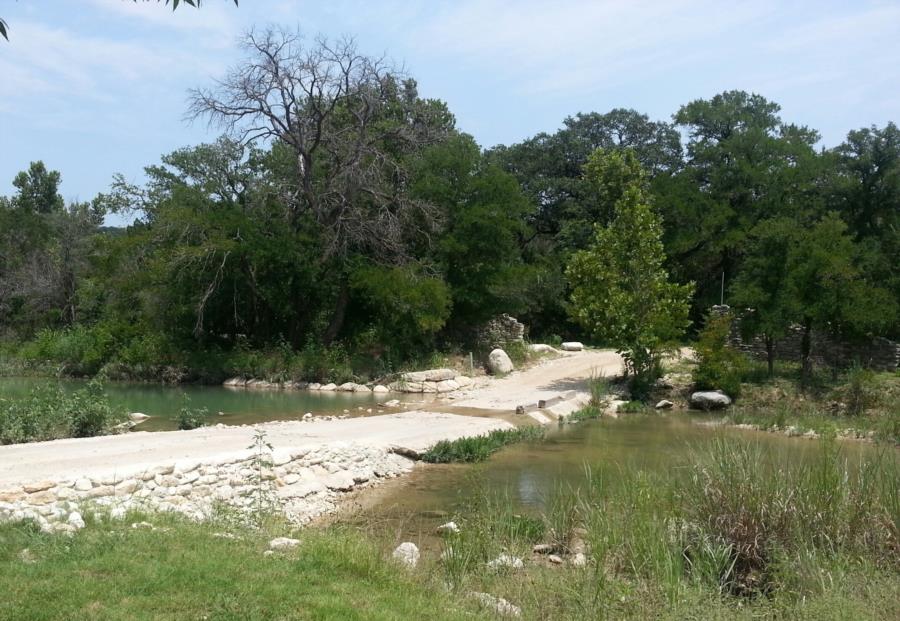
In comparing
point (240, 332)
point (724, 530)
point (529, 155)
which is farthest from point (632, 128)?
point (724, 530)

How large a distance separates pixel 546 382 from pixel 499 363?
2760 mm

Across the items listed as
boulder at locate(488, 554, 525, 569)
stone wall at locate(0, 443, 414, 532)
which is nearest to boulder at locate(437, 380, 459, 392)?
stone wall at locate(0, 443, 414, 532)

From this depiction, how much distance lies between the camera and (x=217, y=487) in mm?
10766

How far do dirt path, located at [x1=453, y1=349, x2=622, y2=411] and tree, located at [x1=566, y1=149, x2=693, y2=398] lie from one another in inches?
79.4

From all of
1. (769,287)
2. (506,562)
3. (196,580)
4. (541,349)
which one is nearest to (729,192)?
(541,349)

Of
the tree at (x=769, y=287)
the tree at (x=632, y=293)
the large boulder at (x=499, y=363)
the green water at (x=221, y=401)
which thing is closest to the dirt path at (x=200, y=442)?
the green water at (x=221, y=401)

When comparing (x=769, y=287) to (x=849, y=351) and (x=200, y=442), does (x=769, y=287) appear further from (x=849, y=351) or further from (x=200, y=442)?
(x=200, y=442)

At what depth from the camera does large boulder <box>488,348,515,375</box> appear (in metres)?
28.5

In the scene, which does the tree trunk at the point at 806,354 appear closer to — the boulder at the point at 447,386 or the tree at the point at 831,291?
the tree at the point at 831,291

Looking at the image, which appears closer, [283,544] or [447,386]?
[283,544]

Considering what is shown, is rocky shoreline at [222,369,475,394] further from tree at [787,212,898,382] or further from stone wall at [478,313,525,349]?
tree at [787,212,898,382]

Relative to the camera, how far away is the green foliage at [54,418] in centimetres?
1385

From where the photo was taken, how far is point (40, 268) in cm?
4125

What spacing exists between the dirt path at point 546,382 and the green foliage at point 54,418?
964 centimetres
